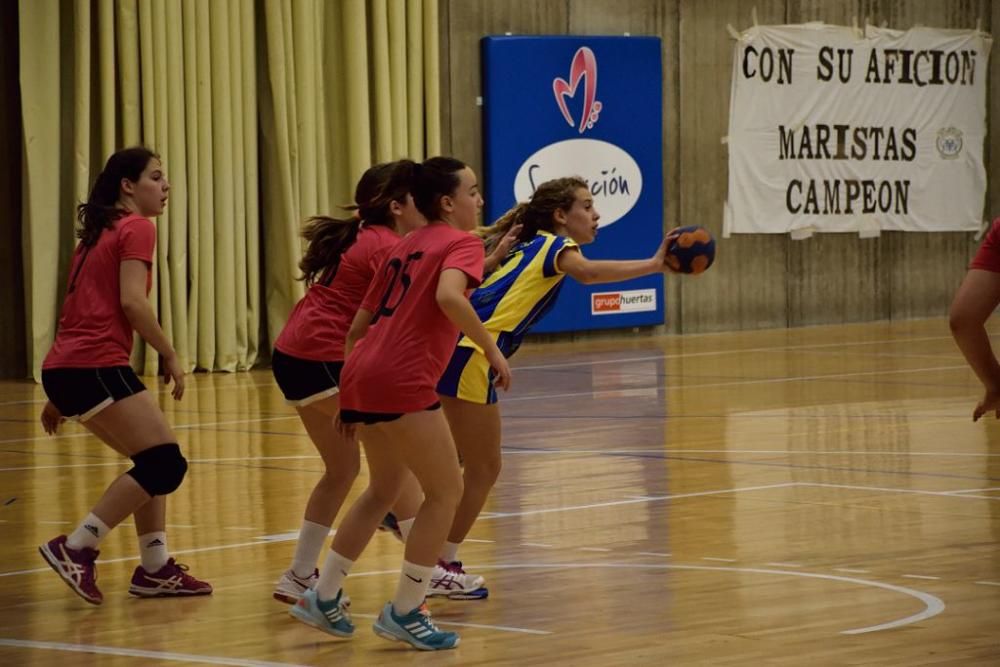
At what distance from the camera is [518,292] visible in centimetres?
605

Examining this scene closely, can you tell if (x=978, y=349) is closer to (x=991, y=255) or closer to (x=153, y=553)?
(x=991, y=255)

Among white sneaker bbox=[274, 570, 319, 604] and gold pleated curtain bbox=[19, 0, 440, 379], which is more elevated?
gold pleated curtain bbox=[19, 0, 440, 379]

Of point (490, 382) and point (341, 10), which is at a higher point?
point (341, 10)

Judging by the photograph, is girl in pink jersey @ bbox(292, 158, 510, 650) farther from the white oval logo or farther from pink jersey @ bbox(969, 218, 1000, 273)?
the white oval logo

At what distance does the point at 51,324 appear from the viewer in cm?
1477

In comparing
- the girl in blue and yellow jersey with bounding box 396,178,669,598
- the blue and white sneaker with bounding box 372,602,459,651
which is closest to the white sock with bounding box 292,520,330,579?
the girl in blue and yellow jersey with bounding box 396,178,669,598

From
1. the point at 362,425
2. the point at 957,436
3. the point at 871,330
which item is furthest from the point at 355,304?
the point at 871,330

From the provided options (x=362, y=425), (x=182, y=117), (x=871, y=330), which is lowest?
(x=871, y=330)

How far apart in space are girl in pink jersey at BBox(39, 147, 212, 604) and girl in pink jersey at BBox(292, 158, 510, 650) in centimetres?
97

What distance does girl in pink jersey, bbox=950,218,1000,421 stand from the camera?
4.32 meters

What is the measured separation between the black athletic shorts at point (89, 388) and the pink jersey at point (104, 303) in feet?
0.08

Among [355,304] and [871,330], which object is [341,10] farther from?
[355,304]

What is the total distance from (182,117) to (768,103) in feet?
23.6

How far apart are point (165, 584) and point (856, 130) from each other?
1559cm
